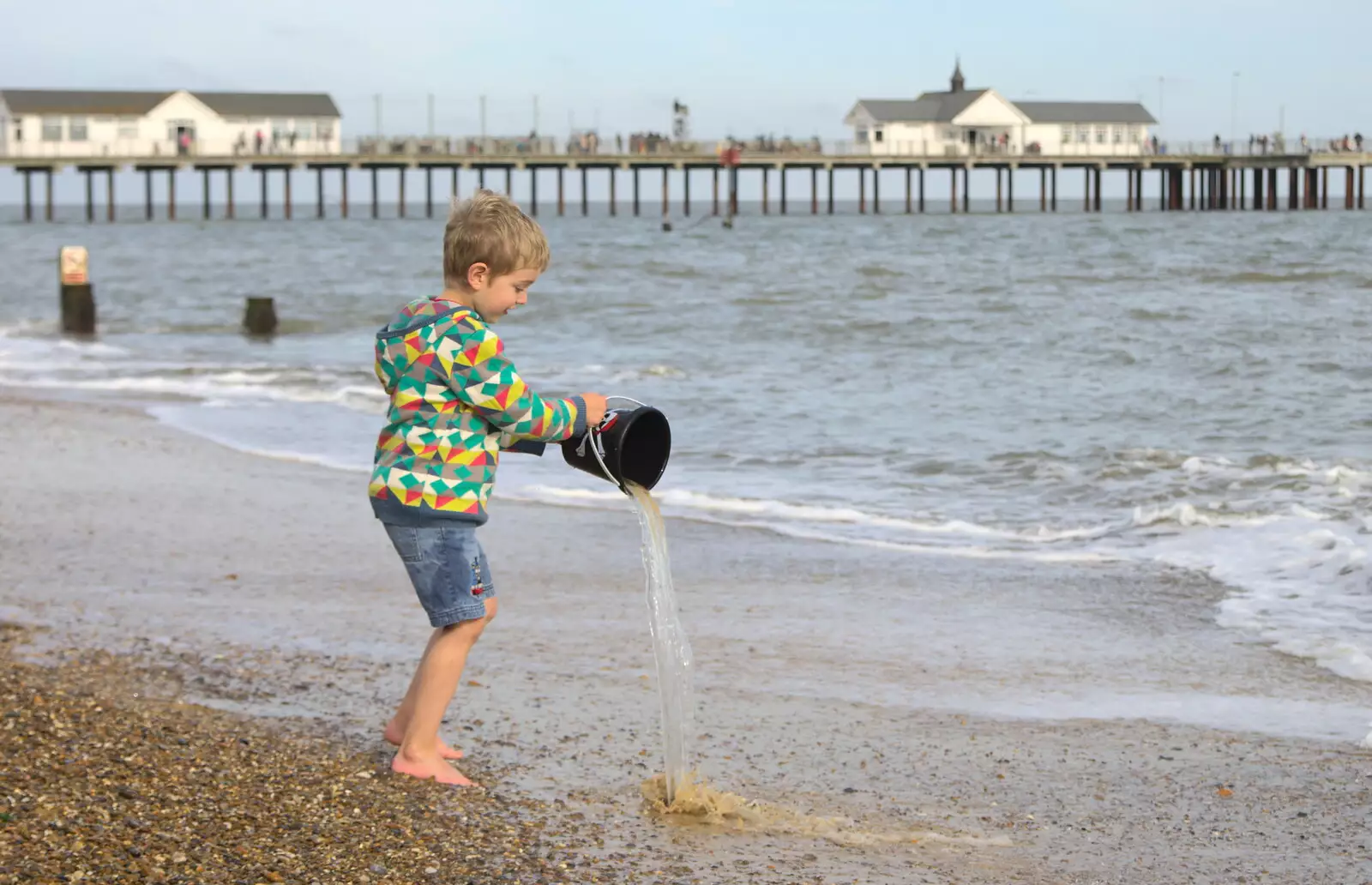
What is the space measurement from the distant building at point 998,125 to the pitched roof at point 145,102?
2610cm

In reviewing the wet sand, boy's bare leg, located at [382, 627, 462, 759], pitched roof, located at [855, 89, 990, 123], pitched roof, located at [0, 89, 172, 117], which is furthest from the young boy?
pitched roof, located at [855, 89, 990, 123]

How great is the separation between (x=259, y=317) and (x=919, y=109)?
6336cm

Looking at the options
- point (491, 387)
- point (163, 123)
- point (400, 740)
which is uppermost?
point (163, 123)

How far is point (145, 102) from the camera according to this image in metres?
71.8

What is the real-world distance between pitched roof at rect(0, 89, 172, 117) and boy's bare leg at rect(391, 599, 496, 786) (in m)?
72.4

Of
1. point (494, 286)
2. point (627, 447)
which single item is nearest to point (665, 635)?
point (627, 447)

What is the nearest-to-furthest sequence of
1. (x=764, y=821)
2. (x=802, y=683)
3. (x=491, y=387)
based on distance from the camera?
(x=491, y=387)
(x=764, y=821)
(x=802, y=683)

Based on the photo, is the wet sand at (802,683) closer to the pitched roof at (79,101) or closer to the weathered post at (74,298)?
the weathered post at (74,298)

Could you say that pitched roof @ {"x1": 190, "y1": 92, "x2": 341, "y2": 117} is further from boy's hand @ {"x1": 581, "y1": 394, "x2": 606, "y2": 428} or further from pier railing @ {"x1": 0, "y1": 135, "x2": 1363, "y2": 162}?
boy's hand @ {"x1": 581, "y1": 394, "x2": 606, "y2": 428}

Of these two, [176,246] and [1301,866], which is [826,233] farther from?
[1301,866]

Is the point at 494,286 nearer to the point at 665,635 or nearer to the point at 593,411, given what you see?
the point at 593,411

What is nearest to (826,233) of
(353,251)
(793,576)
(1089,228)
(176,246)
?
(1089,228)

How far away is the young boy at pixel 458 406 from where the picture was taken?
3.23 meters

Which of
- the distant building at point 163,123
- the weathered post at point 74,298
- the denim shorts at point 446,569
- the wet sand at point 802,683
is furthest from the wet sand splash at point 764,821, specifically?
the distant building at point 163,123
